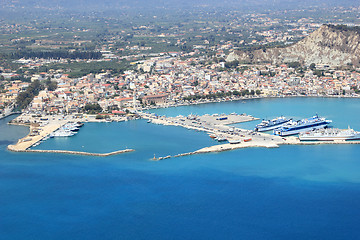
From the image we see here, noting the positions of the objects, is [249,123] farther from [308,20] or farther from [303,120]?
[308,20]

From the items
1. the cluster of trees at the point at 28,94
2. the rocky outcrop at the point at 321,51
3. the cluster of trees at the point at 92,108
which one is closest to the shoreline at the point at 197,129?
the cluster of trees at the point at 92,108

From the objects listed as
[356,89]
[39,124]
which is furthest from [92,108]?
[356,89]

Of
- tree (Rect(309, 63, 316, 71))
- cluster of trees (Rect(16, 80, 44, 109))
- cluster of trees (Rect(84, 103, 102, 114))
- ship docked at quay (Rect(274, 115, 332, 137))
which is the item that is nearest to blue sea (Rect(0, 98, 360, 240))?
ship docked at quay (Rect(274, 115, 332, 137))

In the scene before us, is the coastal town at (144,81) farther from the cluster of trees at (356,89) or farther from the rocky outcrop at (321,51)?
the rocky outcrop at (321,51)

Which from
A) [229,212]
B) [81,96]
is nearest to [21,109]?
[81,96]

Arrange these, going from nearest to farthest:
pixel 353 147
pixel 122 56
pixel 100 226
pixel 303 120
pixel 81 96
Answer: pixel 100 226 < pixel 353 147 < pixel 303 120 < pixel 81 96 < pixel 122 56
